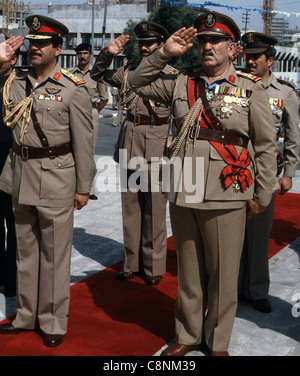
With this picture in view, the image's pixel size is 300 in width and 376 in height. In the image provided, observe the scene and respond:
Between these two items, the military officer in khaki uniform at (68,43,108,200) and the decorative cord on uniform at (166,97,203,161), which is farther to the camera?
the military officer in khaki uniform at (68,43,108,200)

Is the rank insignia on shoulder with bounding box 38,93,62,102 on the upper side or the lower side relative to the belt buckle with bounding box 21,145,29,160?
upper

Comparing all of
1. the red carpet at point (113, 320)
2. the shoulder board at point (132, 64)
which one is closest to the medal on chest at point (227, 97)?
the red carpet at point (113, 320)

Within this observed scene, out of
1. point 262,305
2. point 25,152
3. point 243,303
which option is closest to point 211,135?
point 25,152

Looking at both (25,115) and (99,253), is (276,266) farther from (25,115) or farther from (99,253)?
Result: (25,115)

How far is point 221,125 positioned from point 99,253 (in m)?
2.91

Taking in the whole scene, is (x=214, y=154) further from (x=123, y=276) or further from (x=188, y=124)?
(x=123, y=276)

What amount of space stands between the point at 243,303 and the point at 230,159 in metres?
1.73

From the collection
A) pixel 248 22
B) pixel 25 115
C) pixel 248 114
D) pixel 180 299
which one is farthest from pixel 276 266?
pixel 248 22

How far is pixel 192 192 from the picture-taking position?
3.84m

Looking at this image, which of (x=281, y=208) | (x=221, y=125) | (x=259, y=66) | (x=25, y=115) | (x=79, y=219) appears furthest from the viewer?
(x=281, y=208)

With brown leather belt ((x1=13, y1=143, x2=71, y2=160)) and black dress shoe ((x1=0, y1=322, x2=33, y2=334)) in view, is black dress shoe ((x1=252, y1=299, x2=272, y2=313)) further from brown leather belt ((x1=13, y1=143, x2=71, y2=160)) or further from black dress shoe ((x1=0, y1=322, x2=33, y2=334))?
brown leather belt ((x1=13, y1=143, x2=71, y2=160))

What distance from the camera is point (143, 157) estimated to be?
5.66m

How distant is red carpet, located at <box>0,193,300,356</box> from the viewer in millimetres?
4113

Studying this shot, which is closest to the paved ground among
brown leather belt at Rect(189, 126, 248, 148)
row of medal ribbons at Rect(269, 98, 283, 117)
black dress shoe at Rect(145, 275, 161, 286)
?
black dress shoe at Rect(145, 275, 161, 286)
